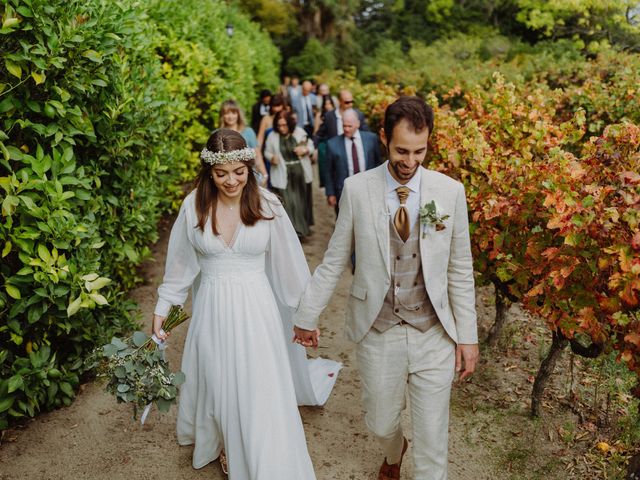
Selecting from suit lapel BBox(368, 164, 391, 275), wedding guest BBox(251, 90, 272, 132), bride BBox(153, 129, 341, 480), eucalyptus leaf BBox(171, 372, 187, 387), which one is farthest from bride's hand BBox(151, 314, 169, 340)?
wedding guest BBox(251, 90, 272, 132)

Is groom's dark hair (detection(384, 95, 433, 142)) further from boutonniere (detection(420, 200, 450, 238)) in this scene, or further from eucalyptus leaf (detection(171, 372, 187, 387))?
eucalyptus leaf (detection(171, 372, 187, 387))

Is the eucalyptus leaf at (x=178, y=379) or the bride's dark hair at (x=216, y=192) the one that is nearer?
the eucalyptus leaf at (x=178, y=379)

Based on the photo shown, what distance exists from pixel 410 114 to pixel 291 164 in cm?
630

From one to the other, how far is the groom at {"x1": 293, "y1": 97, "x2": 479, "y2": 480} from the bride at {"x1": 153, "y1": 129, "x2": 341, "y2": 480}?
1.55ft

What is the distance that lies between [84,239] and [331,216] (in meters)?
7.12

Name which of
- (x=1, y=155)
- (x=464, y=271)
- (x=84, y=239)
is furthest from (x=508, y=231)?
(x=1, y=155)

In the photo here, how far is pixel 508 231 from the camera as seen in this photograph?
4387 millimetres

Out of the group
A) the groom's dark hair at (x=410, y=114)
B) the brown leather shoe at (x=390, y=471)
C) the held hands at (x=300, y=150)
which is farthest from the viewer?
the held hands at (x=300, y=150)

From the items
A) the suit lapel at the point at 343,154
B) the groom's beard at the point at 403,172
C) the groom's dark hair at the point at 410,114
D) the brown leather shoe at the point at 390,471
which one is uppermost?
the groom's dark hair at the point at 410,114

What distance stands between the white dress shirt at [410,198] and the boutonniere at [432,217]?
0.11 m

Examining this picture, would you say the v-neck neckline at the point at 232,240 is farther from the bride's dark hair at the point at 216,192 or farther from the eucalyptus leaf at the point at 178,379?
Answer: the eucalyptus leaf at the point at 178,379

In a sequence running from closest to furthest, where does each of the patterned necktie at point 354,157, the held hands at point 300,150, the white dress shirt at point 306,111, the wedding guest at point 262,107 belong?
the patterned necktie at point 354,157
the held hands at point 300,150
the wedding guest at point 262,107
the white dress shirt at point 306,111

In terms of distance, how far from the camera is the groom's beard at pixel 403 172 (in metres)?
3.14

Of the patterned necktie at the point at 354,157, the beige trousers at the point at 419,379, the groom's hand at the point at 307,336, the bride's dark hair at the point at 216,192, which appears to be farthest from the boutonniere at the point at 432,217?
the patterned necktie at the point at 354,157
